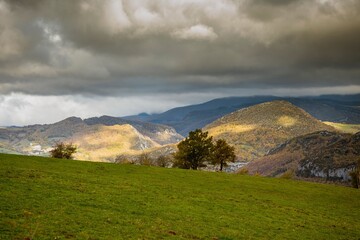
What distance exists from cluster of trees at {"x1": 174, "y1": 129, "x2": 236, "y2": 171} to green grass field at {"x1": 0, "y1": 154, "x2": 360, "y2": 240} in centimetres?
4298

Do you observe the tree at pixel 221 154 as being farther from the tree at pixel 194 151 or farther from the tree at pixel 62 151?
the tree at pixel 62 151

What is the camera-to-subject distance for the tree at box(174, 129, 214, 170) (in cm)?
11150

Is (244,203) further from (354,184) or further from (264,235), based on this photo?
(354,184)

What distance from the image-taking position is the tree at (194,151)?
112 meters

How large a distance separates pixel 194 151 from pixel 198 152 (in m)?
1.34

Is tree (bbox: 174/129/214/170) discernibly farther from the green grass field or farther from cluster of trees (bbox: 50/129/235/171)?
the green grass field

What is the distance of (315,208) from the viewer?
5672 centimetres

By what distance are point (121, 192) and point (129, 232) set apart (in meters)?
16.4

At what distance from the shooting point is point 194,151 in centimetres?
11206

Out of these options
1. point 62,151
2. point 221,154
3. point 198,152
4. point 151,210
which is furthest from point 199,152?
point 151,210

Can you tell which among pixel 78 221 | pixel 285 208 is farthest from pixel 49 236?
pixel 285 208

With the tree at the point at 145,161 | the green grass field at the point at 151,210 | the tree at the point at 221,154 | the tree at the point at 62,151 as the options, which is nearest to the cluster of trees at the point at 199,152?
the tree at the point at 221,154

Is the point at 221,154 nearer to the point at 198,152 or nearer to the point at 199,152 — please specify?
the point at 199,152

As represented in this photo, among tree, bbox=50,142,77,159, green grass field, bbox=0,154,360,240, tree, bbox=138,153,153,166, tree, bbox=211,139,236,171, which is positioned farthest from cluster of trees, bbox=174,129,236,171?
green grass field, bbox=0,154,360,240
